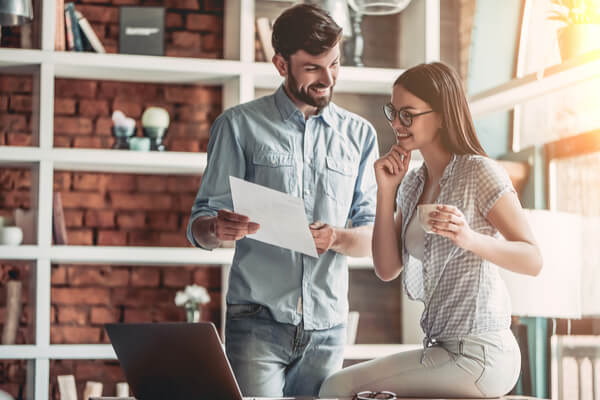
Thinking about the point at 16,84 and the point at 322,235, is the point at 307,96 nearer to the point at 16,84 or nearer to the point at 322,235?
the point at 322,235

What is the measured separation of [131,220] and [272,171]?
1861mm

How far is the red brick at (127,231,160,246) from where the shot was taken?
3828mm

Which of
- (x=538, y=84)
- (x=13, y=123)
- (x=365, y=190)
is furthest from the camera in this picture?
(x=13, y=123)

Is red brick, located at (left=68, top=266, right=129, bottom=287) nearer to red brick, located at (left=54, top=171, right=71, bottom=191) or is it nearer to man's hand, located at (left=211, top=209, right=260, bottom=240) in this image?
red brick, located at (left=54, top=171, right=71, bottom=191)

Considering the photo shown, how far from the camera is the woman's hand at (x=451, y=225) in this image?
62.0 inches

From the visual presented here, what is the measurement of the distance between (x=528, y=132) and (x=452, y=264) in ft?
6.73

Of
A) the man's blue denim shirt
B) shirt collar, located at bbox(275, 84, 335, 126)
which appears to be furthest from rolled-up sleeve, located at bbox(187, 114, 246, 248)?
shirt collar, located at bbox(275, 84, 335, 126)

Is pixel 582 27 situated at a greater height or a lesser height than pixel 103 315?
greater

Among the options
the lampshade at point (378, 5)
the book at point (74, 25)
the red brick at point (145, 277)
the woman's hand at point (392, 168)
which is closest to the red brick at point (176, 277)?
the red brick at point (145, 277)

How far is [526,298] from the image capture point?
9.28ft

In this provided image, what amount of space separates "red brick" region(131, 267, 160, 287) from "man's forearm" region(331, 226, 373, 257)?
1906 millimetres

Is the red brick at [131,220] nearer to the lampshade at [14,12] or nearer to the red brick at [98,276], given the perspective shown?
the red brick at [98,276]

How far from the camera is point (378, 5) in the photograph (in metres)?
3.18

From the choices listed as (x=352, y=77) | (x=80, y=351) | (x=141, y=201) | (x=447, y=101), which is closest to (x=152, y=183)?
(x=141, y=201)
